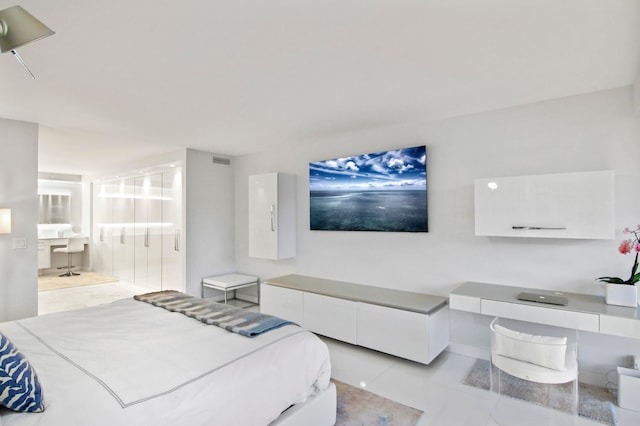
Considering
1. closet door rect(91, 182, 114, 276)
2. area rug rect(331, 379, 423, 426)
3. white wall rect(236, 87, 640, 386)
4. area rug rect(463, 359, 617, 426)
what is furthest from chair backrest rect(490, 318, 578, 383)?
closet door rect(91, 182, 114, 276)

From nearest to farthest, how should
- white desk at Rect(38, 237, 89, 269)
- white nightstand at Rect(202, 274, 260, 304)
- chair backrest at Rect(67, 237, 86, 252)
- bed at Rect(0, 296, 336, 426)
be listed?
bed at Rect(0, 296, 336, 426) < white nightstand at Rect(202, 274, 260, 304) < chair backrest at Rect(67, 237, 86, 252) < white desk at Rect(38, 237, 89, 269)

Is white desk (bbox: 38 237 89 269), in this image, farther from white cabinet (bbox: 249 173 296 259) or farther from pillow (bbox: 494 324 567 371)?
pillow (bbox: 494 324 567 371)

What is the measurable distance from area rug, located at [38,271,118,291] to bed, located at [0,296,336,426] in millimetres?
5197

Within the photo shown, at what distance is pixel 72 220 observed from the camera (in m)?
8.59

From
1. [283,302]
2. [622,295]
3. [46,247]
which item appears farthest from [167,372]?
[46,247]

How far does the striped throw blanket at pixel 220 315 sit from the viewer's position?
90.4 inches

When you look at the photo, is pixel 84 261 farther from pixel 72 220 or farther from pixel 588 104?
pixel 588 104

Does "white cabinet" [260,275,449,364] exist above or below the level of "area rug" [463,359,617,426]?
above

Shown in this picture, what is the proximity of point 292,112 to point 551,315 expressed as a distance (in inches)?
115

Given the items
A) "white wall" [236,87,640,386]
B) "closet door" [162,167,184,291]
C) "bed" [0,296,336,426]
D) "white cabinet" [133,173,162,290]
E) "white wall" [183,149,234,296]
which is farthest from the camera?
"white cabinet" [133,173,162,290]

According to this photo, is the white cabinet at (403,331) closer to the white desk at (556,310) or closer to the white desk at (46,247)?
the white desk at (556,310)

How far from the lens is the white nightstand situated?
16.5ft

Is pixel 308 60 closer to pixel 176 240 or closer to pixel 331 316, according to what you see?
pixel 331 316

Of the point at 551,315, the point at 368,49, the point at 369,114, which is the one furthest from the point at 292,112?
the point at 551,315
